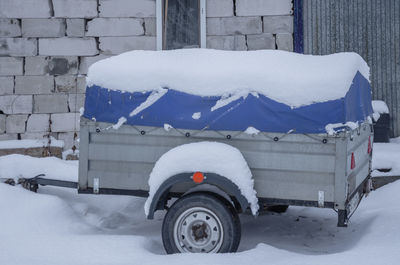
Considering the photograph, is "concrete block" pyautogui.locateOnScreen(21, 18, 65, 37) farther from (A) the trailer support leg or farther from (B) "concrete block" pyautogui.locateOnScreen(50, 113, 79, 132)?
(A) the trailer support leg

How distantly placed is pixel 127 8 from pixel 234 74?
197 inches

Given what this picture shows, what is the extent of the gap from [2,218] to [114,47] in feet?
14.5

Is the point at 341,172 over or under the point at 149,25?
under

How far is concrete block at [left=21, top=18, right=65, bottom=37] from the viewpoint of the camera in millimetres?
9266

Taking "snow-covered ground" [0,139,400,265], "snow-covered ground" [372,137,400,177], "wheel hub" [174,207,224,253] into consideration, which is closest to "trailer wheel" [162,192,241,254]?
"wheel hub" [174,207,224,253]

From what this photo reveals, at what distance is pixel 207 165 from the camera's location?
465 centimetres

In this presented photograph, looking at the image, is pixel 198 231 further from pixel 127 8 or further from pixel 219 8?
pixel 127 8

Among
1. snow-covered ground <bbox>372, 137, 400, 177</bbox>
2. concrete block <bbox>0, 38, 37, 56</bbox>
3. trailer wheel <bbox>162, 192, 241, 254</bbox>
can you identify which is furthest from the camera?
concrete block <bbox>0, 38, 37, 56</bbox>

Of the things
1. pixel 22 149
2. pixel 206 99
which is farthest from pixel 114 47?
pixel 206 99

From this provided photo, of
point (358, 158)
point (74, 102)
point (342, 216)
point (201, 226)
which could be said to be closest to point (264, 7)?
point (74, 102)

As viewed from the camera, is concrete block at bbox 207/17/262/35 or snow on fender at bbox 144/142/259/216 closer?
snow on fender at bbox 144/142/259/216

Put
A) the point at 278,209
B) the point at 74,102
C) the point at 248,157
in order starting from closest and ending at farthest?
the point at 248,157 < the point at 278,209 < the point at 74,102

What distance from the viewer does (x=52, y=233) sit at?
5512 millimetres

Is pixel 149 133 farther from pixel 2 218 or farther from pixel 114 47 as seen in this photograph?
pixel 114 47
